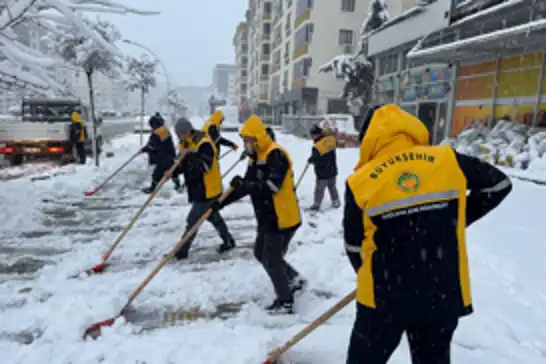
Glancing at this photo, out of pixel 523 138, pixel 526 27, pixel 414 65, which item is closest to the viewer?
pixel 526 27

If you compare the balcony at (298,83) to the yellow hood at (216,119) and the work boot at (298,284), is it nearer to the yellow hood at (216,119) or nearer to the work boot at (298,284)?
the yellow hood at (216,119)

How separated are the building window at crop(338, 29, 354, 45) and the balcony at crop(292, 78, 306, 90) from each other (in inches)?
156

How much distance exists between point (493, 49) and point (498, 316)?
9.60m

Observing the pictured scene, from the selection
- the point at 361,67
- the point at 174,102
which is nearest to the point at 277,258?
the point at 361,67

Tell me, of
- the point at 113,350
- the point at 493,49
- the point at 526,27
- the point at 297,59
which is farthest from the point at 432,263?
the point at 297,59

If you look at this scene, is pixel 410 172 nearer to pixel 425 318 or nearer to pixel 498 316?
pixel 425 318

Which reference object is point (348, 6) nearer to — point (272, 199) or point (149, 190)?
point (149, 190)

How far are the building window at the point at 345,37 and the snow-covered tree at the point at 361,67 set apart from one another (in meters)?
8.00

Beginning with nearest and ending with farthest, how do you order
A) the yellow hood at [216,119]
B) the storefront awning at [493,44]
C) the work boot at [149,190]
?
the storefront awning at [493,44]
the work boot at [149,190]
the yellow hood at [216,119]

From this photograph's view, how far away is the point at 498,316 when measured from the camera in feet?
11.1

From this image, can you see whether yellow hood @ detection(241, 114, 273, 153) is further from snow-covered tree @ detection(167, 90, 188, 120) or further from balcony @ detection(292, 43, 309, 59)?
snow-covered tree @ detection(167, 90, 188, 120)

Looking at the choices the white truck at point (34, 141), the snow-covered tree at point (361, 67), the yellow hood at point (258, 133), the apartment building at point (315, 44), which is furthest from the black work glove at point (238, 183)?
the apartment building at point (315, 44)

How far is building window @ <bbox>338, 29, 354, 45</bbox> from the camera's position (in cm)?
2947

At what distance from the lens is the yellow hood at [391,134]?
1771 mm
